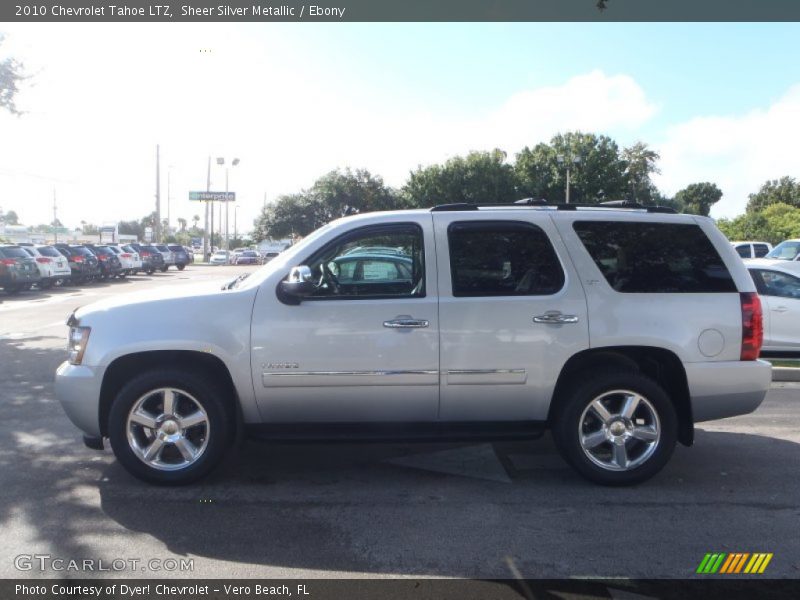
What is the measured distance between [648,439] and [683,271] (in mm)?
1257

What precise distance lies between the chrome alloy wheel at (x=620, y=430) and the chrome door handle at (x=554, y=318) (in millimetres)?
592

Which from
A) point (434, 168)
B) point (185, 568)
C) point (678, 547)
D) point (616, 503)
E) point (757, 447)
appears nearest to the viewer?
point (185, 568)

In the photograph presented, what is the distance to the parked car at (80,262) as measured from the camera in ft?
93.8

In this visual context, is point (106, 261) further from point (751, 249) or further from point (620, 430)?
point (620, 430)

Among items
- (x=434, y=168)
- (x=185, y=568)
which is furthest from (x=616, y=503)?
(x=434, y=168)

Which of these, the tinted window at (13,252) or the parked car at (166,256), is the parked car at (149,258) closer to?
the parked car at (166,256)

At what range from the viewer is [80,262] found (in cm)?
2911

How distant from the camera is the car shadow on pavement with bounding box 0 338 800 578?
418cm

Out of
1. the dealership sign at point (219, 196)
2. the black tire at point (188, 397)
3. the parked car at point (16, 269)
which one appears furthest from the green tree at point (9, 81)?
the dealership sign at point (219, 196)

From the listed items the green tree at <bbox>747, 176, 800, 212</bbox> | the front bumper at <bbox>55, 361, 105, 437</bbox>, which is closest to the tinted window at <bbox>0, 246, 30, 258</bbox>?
the front bumper at <bbox>55, 361, 105, 437</bbox>

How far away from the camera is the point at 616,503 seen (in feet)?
16.6

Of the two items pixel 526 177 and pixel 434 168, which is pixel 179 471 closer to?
pixel 434 168

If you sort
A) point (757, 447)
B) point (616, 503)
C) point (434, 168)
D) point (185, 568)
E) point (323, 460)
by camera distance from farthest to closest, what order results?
point (434, 168), point (757, 447), point (323, 460), point (616, 503), point (185, 568)

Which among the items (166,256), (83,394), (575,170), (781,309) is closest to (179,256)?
(166,256)
